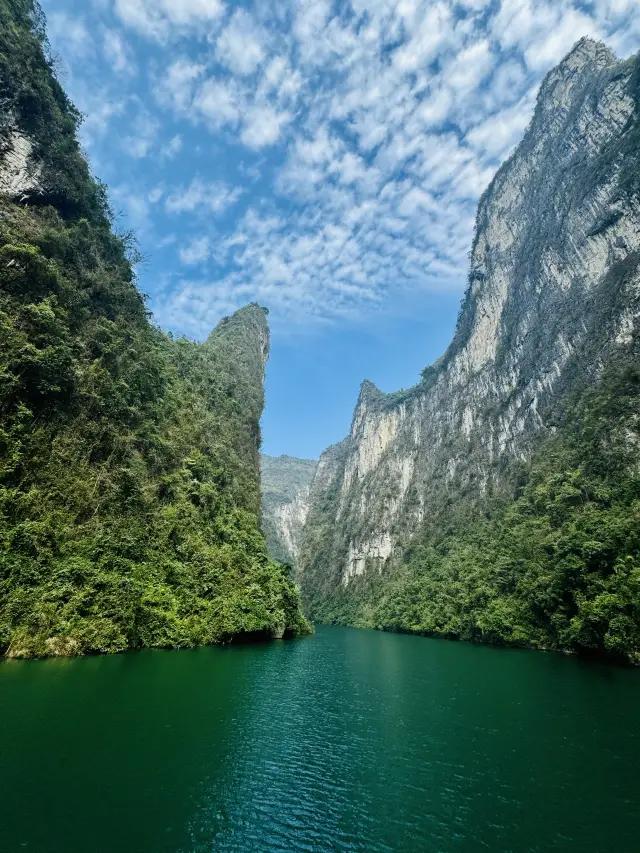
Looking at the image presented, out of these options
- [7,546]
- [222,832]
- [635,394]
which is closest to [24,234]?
[7,546]

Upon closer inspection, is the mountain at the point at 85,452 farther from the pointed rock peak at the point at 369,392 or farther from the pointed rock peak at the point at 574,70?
the pointed rock peak at the point at 369,392

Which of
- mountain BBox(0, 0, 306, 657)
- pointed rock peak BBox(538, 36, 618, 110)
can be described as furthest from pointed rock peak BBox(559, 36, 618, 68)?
mountain BBox(0, 0, 306, 657)

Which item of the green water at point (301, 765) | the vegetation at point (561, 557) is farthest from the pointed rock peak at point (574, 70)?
the green water at point (301, 765)

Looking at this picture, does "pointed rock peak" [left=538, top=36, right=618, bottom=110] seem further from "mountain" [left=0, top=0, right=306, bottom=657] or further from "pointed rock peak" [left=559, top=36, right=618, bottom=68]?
"mountain" [left=0, top=0, right=306, bottom=657]

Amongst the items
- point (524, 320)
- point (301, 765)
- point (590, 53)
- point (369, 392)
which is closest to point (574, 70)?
point (590, 53)

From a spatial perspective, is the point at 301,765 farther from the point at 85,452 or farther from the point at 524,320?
the point at 524,320
